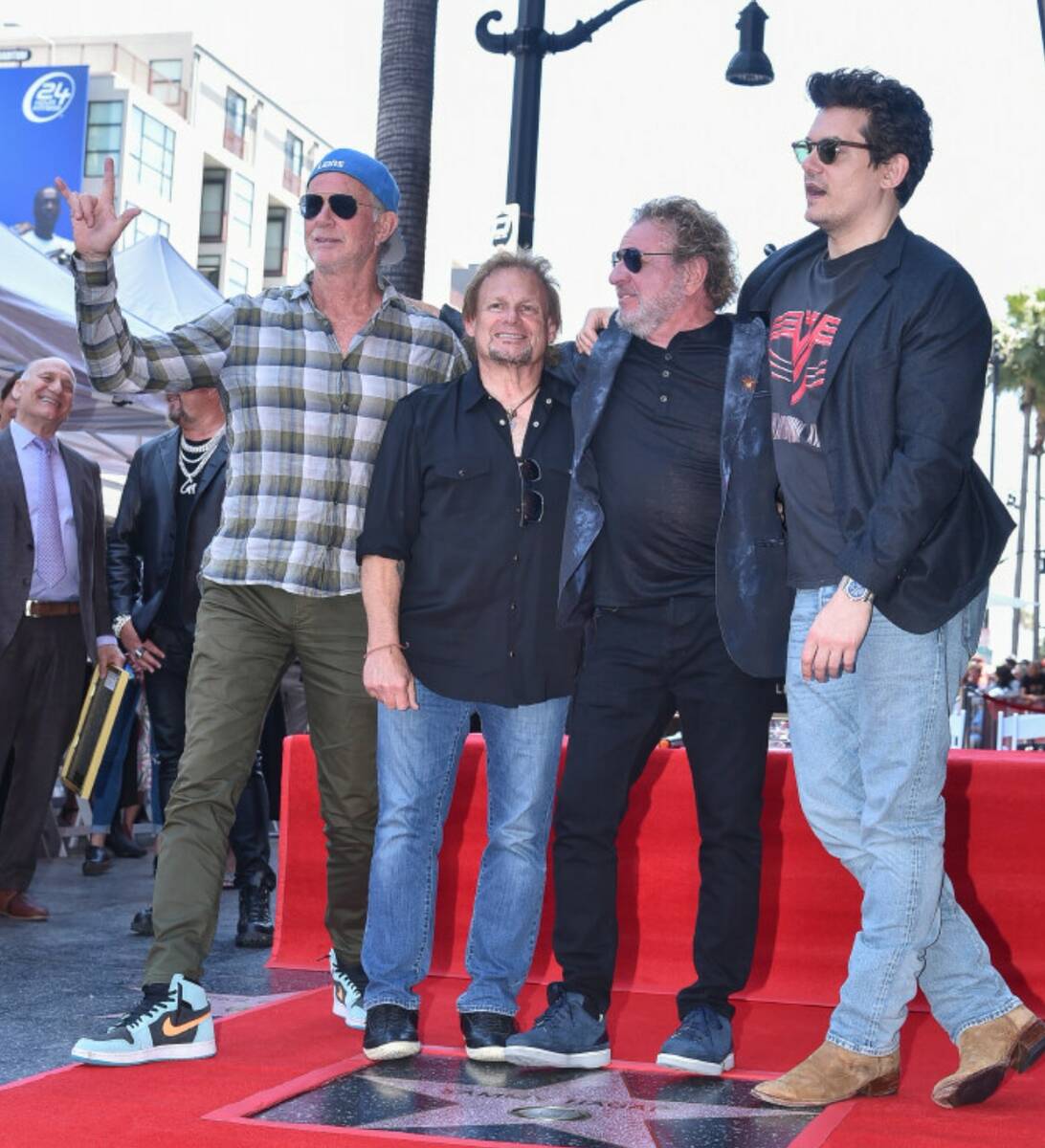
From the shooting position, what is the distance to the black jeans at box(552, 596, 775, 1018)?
165 inches

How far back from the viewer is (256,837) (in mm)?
6852

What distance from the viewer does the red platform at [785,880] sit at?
5.07 meters

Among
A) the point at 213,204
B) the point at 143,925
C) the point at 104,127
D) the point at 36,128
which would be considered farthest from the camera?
the point at 213,204

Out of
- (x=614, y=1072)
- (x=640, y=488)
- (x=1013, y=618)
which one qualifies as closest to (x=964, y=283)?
(x=640, y=488)

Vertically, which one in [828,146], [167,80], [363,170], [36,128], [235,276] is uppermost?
[167,80]

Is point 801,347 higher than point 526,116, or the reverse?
point 526,116

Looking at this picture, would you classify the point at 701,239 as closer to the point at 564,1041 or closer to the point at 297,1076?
the point at 564,1041

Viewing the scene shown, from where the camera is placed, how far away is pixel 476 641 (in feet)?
14.4

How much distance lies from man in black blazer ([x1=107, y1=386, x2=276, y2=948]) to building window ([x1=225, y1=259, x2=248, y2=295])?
54.5 metres

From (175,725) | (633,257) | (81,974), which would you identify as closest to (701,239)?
(633,257)

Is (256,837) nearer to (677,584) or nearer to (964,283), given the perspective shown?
(677,584)

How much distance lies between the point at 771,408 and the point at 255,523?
57.5 inches

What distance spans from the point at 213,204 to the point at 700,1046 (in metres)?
59.0

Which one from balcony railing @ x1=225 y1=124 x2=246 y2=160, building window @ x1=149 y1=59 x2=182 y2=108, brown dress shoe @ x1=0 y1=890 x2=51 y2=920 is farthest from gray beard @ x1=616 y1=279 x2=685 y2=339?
balcony railing @ x1=225 y1=124 x2=246 y2=160
